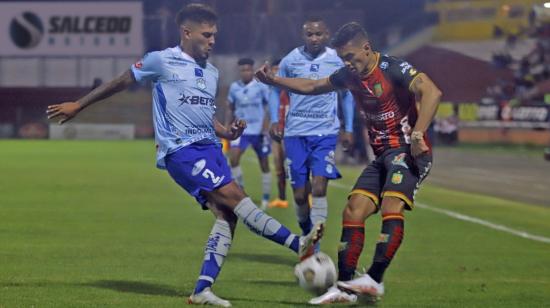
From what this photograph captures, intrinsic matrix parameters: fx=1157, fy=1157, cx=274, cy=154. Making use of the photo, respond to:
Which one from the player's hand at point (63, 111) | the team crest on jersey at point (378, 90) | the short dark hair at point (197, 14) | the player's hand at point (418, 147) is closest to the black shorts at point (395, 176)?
the player's hand at point (418, 147)

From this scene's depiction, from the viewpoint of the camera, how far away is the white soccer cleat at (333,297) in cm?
902

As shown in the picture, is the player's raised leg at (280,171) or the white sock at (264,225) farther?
the player's raised leg at (280,171)

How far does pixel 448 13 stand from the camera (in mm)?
65812

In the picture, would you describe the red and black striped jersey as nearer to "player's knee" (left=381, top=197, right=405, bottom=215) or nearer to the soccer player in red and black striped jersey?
the soccer player in red and black striped jersey

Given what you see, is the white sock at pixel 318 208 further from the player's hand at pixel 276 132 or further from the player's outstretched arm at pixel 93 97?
the player's outstretched arm at pixel 93 97

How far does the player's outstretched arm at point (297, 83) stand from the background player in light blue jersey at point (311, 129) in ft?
7.60

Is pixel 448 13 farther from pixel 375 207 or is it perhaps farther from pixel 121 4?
pixel 375 207

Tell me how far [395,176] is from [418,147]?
0.49m

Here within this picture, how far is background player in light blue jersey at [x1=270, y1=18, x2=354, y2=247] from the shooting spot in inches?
489

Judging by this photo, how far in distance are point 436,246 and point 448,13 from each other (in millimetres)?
53092

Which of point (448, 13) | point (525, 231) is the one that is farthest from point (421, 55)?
point (525, 231)

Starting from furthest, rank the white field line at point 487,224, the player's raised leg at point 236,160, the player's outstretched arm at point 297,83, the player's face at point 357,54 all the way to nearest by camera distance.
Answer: the player's raised leg at point 236,160 < the white field line at point 487,224 < the player's outstretched arm at point 297,83 < the player's face at point 357,54

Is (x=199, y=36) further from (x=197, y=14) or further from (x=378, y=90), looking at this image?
(x=378, y=90)

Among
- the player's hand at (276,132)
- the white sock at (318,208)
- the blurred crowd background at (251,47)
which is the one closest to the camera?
the white sock at (318,208)
